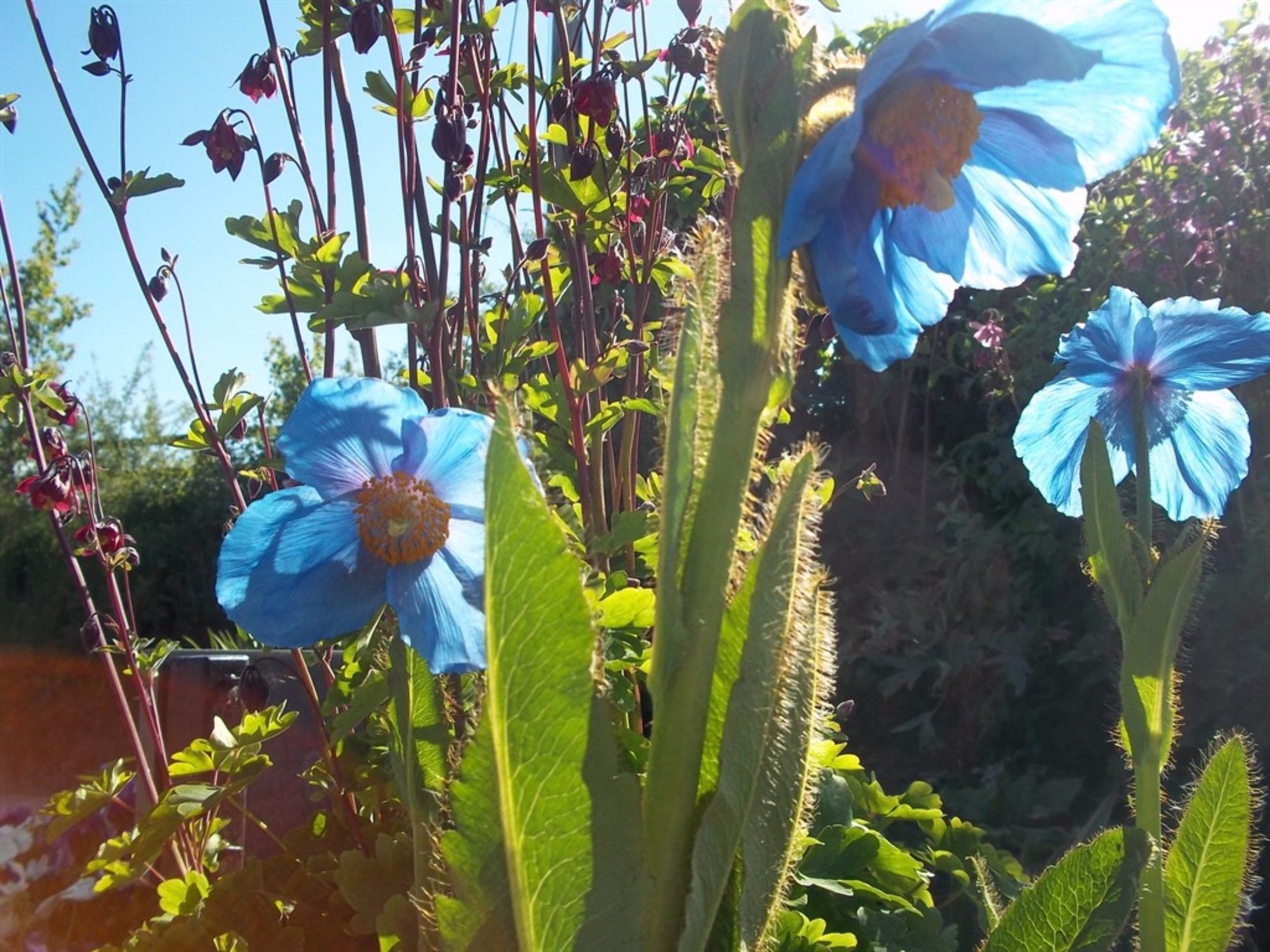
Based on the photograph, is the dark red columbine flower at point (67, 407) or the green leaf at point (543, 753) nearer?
the green leaf at point (543, 753)

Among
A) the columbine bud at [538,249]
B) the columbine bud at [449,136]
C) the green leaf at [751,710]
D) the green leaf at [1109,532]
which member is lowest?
the green leaf at [751,710]

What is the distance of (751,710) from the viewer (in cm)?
48

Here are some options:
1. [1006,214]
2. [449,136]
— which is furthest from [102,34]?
[1006,214]

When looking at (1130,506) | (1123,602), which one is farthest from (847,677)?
(1123,602)

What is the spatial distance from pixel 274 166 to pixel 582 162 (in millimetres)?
368

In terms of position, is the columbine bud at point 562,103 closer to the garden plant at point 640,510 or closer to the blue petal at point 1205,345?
the garden plant at point 640,510

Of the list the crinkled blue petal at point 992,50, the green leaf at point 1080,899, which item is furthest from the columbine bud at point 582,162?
the green leaf at point 1080,899

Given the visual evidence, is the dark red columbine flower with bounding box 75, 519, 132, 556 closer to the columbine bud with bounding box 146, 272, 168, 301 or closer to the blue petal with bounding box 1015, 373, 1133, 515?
the columbine bud with bounding box 146, 272, 168, 301

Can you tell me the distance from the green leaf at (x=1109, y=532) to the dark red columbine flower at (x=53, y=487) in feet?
3.66

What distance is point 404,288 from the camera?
106 centimetres

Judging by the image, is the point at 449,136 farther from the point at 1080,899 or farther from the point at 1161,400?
the point at 1080,899

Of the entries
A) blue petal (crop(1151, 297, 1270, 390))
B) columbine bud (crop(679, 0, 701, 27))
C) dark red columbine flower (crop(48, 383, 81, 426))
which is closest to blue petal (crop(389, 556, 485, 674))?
blue petal (crop(1151, 297, 1270, 390))

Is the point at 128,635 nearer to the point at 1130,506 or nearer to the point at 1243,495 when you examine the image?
the point at 1130,506

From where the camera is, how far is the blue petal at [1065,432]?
3.48 ft
